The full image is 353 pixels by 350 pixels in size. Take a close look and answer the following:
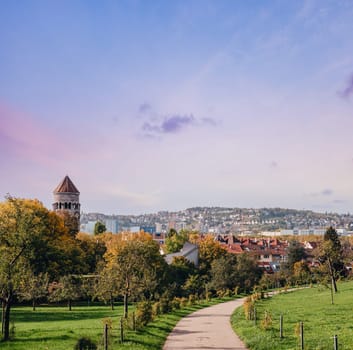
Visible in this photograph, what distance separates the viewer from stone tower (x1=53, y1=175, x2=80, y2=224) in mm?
96500

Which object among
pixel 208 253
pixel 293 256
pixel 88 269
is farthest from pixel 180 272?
pixel 293 256

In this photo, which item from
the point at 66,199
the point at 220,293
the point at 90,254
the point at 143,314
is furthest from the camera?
the point at 66,199

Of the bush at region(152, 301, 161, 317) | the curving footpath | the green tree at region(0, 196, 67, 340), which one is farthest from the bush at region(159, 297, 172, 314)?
the green tree at region(0, 196, 67, 340)

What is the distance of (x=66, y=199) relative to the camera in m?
96.7

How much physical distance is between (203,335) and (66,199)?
7797 centimetres

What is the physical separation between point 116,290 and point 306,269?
50670mm

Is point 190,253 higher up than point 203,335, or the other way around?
point 190,253

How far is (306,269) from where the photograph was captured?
78.4 meters

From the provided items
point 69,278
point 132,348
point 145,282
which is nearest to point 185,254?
point 69,278

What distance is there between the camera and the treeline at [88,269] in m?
22.8

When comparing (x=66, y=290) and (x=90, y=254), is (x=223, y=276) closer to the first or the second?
(x=90, y=254)

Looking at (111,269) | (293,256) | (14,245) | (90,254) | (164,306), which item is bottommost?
(164,306)

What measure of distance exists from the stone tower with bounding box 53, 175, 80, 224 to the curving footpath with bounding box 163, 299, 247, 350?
69.0 m

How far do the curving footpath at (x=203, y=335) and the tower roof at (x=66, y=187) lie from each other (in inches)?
2747
